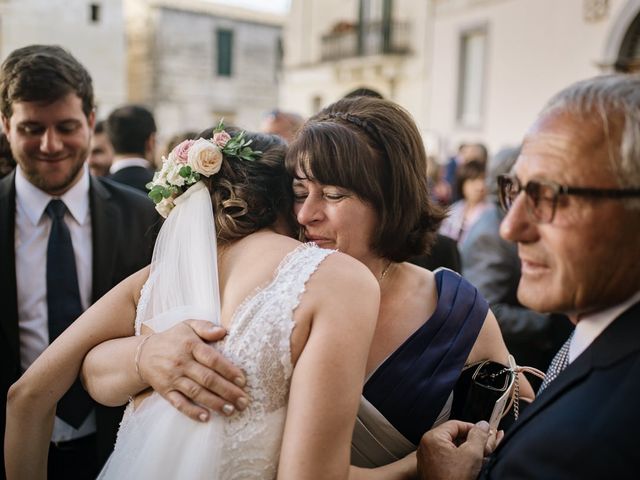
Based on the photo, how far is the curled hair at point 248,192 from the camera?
5.74ft

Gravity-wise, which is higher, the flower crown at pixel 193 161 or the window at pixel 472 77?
the window at pixel 472 77

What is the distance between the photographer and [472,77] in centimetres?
1364

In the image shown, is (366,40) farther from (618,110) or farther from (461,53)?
(618,110)

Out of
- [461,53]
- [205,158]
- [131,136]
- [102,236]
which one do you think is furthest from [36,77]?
[461,53]

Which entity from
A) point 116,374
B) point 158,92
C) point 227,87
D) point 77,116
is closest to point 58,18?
point 158,92

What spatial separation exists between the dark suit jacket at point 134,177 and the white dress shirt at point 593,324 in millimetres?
3409

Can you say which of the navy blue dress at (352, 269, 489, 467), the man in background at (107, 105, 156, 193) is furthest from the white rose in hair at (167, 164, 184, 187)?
the man in background at (107, 105, 156, 193)

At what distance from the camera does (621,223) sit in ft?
4.30

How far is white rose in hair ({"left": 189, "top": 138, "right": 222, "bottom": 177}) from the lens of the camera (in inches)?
69.2

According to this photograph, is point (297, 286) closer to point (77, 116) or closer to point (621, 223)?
point (621, 223)

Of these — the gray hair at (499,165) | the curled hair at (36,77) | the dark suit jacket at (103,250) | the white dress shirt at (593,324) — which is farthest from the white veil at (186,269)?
the gray hair at (499,165)

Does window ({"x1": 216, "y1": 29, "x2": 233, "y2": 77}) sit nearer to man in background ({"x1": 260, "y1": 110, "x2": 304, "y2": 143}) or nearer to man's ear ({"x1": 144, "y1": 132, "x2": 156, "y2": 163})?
man in background ({"x1": 260, "y1": 110, "x2": 304, "y2": 143})

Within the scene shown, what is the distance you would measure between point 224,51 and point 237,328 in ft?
93.0

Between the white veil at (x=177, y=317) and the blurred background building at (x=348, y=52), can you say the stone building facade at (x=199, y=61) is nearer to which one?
the blurred background building at (x=348, y=52)
